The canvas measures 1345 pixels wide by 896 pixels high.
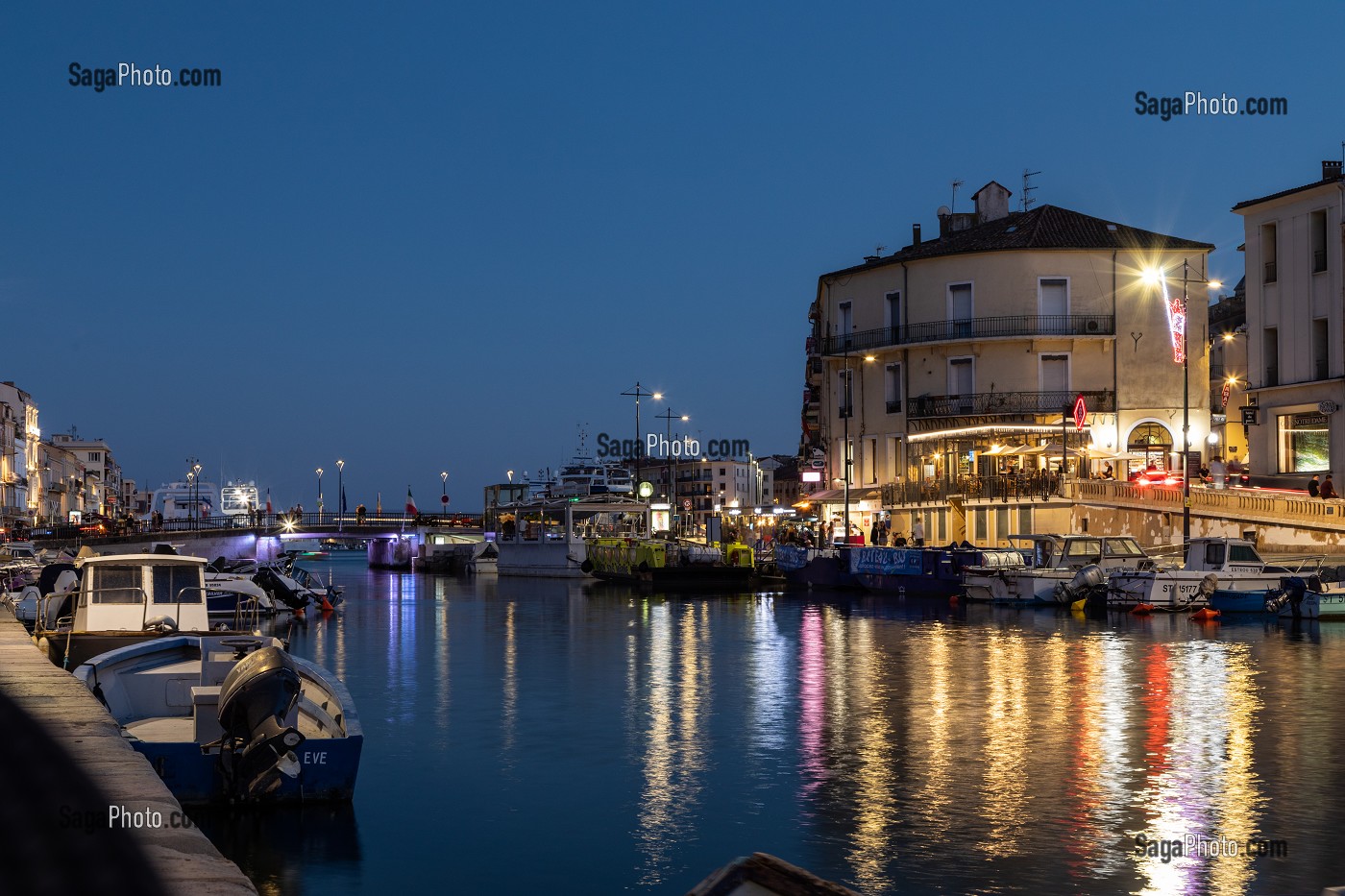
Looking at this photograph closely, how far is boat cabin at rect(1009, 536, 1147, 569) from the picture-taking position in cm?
4950

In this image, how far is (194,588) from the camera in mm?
27547

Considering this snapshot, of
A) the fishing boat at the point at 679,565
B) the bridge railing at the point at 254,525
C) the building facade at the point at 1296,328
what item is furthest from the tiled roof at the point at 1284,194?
the bridge railing at the point at 254,525

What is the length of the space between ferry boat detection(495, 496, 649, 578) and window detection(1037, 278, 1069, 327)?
85.2ft

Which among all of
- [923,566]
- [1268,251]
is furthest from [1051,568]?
[1268,251]

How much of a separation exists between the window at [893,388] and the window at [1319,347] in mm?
22683

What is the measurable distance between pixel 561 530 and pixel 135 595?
2430 inches

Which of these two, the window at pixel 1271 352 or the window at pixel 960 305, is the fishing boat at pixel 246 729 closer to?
the window at pixel 1271 352

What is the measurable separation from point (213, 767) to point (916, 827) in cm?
765

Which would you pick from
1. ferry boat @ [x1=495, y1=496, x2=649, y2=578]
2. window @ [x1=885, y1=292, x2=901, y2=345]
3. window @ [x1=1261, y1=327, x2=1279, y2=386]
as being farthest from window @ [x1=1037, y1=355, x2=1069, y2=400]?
ferry boat @ [x1=495, y1=496, x2=649, y2=578]

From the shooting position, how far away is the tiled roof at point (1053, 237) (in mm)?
69250

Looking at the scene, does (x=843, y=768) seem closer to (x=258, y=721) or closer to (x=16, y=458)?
(x=258, y=721)

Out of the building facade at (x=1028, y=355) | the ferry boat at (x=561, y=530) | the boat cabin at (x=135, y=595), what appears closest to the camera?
the boat cabin at (x=135, y=595)

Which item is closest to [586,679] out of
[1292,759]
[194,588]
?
[194,588]

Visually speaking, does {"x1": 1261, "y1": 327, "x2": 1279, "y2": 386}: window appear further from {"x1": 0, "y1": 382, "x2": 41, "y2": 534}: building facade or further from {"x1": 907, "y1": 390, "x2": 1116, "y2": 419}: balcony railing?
{"x1": 0, "y1": 382, "x2": 41, "y2": 534}: building facade
